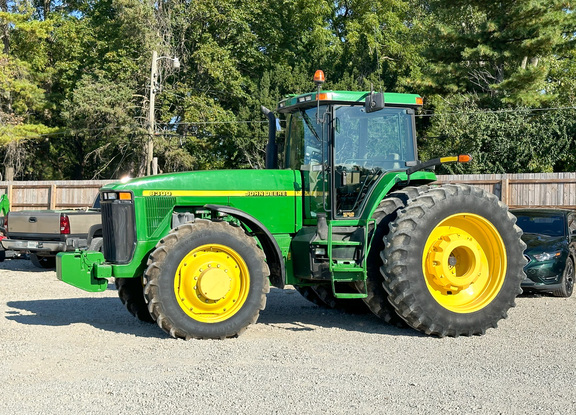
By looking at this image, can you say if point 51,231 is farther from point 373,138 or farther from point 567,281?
point 567,281

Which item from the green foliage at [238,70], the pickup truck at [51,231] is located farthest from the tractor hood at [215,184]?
the green foliage at [238,70]

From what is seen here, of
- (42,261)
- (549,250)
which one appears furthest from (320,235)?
(42,261)

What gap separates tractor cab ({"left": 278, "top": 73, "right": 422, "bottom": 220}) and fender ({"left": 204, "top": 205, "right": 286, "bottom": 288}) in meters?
0.65

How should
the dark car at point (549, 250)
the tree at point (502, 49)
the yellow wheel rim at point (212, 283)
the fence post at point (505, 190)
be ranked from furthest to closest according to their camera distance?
1. the tree at point (502, 49)
2. the fence post at point (505, 190)
3. the dark car at point (549, 250)
4. the yellow wheel rim at point (212, 283)

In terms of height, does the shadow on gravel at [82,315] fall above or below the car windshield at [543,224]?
below

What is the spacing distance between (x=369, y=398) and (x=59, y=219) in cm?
1137

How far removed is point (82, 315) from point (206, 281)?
9.18 ft

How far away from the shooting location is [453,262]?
28.9 feet

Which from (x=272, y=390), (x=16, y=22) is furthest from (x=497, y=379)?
(x=16, y=22)

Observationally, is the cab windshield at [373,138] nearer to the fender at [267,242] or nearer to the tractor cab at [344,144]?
the tractor cab at [344,144]

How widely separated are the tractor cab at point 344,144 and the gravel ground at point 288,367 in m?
1.57

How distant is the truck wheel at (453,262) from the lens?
321 inches

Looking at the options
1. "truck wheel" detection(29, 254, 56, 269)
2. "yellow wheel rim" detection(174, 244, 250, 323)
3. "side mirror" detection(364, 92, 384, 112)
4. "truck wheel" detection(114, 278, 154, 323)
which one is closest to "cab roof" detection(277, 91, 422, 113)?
"side mirror" detection(364, 92, 384, 112)

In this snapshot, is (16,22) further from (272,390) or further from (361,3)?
(272,390)
